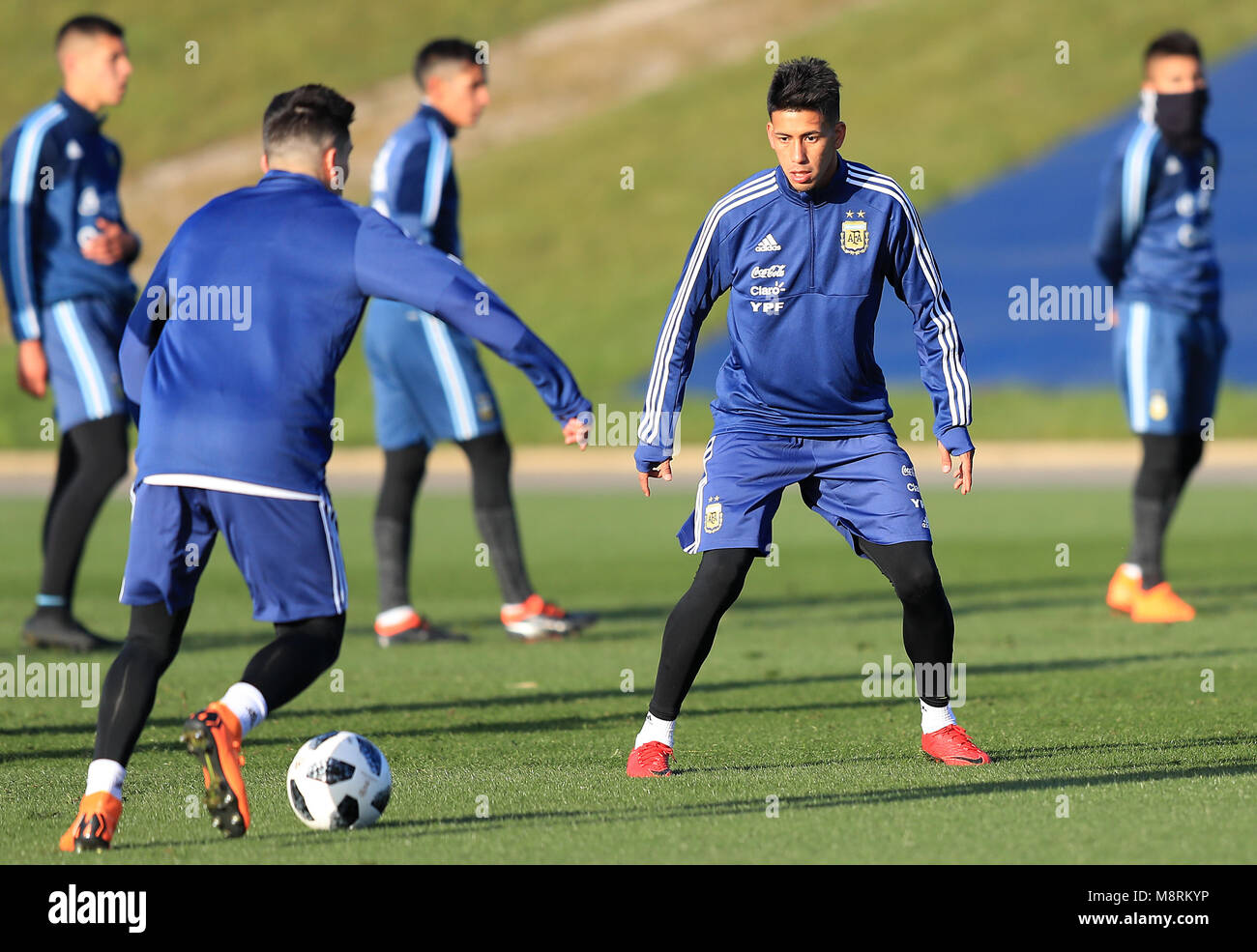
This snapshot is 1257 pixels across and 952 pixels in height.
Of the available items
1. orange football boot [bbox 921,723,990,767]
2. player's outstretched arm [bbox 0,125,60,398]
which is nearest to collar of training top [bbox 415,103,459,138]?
player's outstretched arm [bbox 0,125,60,398]

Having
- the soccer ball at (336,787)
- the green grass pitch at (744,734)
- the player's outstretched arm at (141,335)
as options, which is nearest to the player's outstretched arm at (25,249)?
the green grass pitch at (744,734)

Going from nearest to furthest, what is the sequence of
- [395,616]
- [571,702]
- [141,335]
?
[141,335] < [571,702] < [395,616]

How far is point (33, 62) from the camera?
48188mm

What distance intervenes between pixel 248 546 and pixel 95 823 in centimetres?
78

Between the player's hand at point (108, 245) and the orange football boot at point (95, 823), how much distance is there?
492 cm

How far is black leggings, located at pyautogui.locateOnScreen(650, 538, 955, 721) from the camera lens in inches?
230

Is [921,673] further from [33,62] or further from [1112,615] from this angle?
[33,62]

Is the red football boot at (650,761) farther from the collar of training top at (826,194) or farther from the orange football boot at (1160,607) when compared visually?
the orange football boot at (1160,607)

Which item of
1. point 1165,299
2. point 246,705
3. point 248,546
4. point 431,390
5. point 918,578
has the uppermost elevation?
point 1165,299

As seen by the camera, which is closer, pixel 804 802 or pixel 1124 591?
pixel 804 802

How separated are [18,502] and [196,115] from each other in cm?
3162

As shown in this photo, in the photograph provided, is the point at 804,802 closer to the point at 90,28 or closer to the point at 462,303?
the point at 462,303

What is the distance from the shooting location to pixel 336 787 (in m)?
5.00

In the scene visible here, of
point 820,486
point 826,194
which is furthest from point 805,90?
point 820,486
